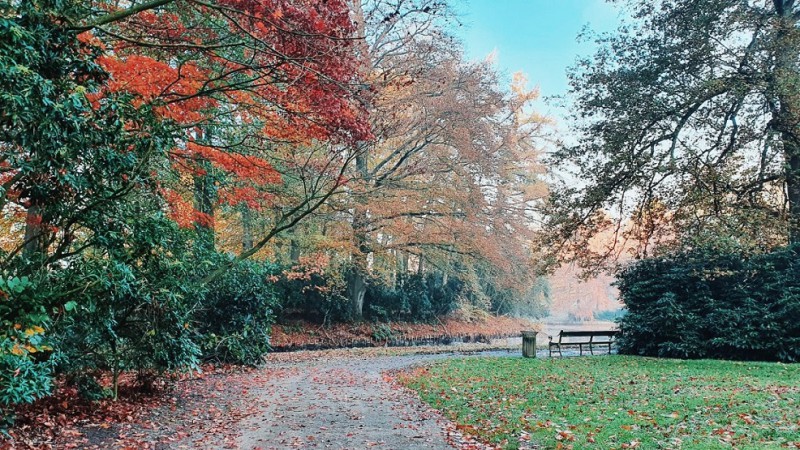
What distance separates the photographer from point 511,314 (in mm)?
34906

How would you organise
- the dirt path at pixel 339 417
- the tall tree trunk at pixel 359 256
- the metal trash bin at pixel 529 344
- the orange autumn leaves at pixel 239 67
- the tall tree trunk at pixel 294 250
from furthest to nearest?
1. the tall tree trunk at pixel 294 250
2. the tall tree trunk at pixel 359 256
3. the metal trash bin at pixel 529 344
4. the orange autumn leaves at pixel 239 67
5. the dirt path at pixel 339 417

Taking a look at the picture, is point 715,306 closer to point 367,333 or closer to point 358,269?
point 358,269

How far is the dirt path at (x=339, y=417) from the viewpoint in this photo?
5.53 metres

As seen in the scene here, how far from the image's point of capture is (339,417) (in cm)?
680

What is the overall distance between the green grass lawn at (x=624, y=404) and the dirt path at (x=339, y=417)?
520 mm

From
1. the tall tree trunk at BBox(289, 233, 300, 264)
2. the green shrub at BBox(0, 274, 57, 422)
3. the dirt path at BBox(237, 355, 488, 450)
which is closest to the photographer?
the green shrub at BBox(0, 274, 57, 422)

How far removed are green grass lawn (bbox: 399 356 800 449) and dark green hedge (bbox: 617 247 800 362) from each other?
1348 millimetres

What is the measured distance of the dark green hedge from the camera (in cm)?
1203

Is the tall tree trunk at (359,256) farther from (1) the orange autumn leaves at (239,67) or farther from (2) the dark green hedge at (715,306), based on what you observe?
(2) the dark green hedge at (715,306)

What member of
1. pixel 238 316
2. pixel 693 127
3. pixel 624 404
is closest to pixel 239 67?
pixel 238 316

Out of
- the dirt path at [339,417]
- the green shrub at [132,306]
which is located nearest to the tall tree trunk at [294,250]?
the dirt path at [339,417]

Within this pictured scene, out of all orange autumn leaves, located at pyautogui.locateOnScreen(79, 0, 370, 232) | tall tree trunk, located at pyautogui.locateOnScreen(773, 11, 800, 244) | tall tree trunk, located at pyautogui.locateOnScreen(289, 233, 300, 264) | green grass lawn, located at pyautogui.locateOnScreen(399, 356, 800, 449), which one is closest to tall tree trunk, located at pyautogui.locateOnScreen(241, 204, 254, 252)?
tall tree trunk, located at pyautogui.locateOnScreen(289, 233, 300, 264)

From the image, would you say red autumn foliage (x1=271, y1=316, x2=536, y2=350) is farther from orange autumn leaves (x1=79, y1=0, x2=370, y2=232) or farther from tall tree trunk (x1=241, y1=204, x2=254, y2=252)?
orange autumn leaves (x1=79, y1=0, x2=370, y2=232)

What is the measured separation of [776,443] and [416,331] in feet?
65.2
